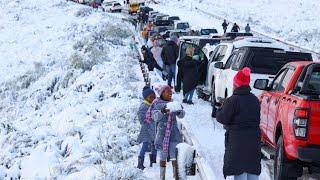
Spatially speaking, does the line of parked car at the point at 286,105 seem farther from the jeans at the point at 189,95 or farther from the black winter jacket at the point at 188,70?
the jeans at the point at 189,95

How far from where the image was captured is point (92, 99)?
21.4 metres

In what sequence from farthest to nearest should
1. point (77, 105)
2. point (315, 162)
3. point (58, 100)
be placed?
point (58, 100) < point (77, 105) < point (315, 162)

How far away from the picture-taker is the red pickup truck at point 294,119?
7910 mm

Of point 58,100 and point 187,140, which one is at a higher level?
point 187,140

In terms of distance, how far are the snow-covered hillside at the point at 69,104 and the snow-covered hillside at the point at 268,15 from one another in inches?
653

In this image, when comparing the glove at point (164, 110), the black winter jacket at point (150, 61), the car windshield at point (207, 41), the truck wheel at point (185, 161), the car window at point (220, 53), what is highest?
the glove at point (164, 110)

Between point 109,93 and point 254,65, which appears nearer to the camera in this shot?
point 254,65

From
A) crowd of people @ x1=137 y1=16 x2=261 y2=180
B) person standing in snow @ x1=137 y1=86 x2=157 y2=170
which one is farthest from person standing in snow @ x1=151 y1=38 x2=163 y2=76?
person standing in snow @ x1=137 y1=86 x2=157 y2=170

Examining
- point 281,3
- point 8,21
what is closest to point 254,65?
point 8,21

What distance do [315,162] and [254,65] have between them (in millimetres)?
5358

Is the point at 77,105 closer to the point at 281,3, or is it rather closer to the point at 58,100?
the point at 58,100

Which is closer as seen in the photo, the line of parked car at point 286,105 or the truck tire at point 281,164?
the line of parked car at point 286,105

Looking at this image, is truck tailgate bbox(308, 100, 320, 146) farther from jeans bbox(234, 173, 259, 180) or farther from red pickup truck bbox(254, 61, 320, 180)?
jeans bbox(234, 173, 259, 180)

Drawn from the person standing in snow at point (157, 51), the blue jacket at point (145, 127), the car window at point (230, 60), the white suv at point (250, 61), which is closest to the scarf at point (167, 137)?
the blue jacket at point (145, 127)
